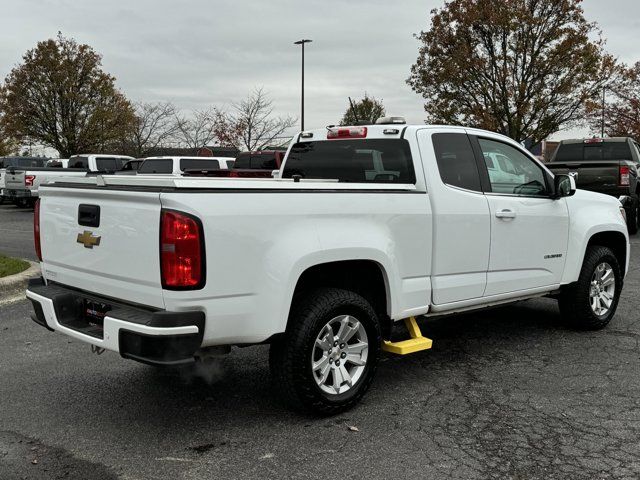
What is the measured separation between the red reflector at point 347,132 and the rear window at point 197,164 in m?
10.9

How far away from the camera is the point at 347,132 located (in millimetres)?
4945

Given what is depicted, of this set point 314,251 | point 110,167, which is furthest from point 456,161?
point 110,167

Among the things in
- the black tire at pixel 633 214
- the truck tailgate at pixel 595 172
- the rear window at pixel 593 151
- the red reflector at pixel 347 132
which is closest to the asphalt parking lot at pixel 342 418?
the red reflector at pixel 347 132

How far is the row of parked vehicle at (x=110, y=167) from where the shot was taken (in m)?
15.5

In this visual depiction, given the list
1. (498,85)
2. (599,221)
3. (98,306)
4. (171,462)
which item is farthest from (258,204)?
(498,85)

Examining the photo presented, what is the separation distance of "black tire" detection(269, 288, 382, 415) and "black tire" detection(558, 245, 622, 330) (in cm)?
266

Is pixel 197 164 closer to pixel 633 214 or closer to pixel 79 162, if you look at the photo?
pixel 79 162

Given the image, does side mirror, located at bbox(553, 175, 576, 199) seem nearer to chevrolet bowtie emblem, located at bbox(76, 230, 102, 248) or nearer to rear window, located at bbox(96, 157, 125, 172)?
chevrolet bowtie emblem, located at bbox(76, 230, 102, 248)

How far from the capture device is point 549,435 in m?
3.62

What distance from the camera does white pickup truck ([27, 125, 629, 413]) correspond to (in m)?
3.22

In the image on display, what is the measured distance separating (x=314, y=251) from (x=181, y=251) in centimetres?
81

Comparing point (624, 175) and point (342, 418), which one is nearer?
point (342, 418)

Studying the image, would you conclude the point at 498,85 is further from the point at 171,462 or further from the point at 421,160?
the point at 171,462

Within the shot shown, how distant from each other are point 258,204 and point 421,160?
5.05 ft
